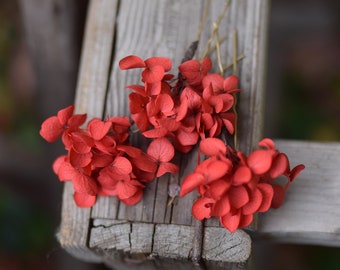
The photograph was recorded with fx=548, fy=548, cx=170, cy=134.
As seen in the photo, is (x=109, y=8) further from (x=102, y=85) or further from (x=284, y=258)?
(x=284, y=258)

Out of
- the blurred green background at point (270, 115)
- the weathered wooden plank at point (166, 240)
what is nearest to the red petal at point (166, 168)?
the weathered wooden plank at point (166, 240)

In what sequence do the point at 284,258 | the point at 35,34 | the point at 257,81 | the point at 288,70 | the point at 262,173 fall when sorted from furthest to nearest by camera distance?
the point at 288,70, the point at 284,258, the point at 35,34, the point at 257,81, the point at 262,173

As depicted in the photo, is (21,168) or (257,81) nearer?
(257,81)

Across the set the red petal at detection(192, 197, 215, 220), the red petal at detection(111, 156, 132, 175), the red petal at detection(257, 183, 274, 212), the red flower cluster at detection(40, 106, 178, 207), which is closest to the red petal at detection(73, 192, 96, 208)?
the red flower cluster at detection(40, 106, 178, 207)

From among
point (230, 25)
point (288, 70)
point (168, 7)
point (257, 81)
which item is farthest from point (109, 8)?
point (288, 70)

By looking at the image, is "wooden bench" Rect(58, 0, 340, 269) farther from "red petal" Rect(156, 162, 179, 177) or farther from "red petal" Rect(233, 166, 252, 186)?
"red petal" Rect(233, 166, 252, 186)

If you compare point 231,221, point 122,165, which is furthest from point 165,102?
point 231,221
